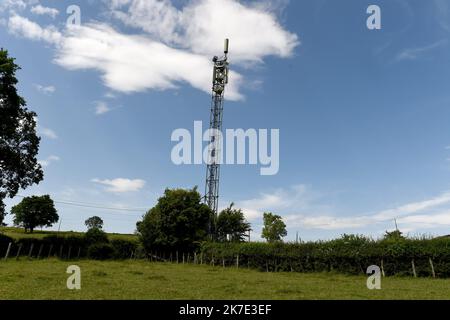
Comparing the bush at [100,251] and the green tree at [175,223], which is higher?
the green tree at [175,223]

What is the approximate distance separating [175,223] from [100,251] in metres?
11.5

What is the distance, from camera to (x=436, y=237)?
1481 inches

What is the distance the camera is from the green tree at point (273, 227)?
105m

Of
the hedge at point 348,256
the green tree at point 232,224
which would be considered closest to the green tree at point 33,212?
the green tree at point 232,224

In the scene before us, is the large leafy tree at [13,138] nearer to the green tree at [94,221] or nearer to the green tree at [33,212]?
the green tree at [33,212]

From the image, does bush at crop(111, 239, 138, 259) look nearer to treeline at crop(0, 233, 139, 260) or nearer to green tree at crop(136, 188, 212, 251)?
treeline at crop(0, 233, 139, 260)

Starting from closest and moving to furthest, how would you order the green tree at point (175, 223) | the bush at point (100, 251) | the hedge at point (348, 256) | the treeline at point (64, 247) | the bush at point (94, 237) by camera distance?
the hedge at point (348, 256), the treeline at point (64, 247), the bush at point (100, 251), the bush at point (94, 237), the green tree at point (175, 223)

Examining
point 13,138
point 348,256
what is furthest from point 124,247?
point 348,256

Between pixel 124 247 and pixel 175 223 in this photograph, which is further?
pixel 124 247

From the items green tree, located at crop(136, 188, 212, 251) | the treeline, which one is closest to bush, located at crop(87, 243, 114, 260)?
the treeline

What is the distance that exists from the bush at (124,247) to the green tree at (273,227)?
161ft

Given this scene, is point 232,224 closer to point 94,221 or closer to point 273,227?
point 273,227

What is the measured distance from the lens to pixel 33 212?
110 metres

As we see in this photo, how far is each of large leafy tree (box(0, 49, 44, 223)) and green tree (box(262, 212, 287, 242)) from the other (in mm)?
67456
